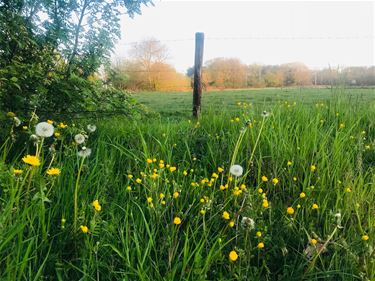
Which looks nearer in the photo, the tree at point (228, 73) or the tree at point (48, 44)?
the tree at point (48, 44)

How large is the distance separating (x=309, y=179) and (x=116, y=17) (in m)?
2.57

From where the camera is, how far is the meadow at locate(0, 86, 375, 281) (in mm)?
1537

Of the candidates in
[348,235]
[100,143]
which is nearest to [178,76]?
[100,143]

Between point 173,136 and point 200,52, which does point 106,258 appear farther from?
point 200,52

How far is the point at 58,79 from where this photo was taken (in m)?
3.17

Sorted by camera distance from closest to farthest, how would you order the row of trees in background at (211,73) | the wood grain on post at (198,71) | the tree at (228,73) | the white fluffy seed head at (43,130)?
the white fluffy seed head at (43,130) < the wood grain on post at (198,71) < the row of trees in background at (211,73) < the tree at (228,73)

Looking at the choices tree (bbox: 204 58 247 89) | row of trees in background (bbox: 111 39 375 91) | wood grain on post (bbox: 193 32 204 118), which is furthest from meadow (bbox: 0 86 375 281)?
tree (bbox: 204 58 247 89)

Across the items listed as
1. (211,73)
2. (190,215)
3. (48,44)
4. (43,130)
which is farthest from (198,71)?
(211,73)

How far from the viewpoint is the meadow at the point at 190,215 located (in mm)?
1537

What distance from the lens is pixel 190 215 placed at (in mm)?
1996

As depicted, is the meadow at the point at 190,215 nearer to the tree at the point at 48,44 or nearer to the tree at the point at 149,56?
the tree at the point at 48,44

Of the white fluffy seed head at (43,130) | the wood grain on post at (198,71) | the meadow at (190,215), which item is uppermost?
the wood grain on post at (198,71)

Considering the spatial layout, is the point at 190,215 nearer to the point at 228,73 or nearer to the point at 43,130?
the point at 43,130

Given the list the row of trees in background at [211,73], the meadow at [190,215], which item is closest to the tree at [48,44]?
the meadow at [190,215]
